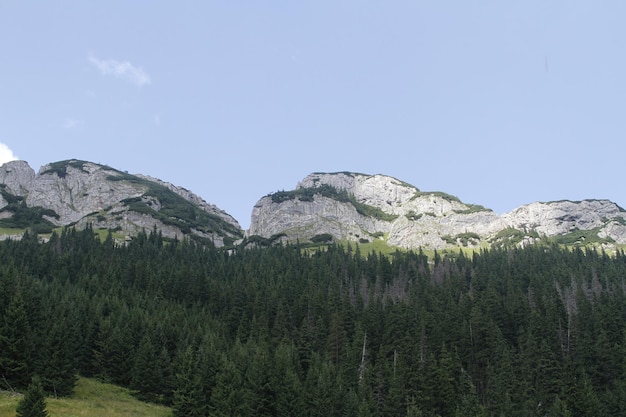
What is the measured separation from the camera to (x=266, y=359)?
3088 inches

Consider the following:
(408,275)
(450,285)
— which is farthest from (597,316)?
(408,275)

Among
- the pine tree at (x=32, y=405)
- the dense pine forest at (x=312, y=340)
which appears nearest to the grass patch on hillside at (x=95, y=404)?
the dense pine forest at (x=312, y=340)

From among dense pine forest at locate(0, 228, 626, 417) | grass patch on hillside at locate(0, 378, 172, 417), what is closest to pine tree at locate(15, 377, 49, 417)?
grass patch on hillside at locate(0, 378, 172, 417)

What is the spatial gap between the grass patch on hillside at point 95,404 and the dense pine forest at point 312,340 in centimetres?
274

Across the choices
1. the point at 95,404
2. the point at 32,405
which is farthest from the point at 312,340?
the point at 32,405

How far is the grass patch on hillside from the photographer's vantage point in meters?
52.7

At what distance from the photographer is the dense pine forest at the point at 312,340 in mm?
71250

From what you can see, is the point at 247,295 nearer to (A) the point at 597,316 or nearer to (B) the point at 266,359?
(B) the point at 266,359

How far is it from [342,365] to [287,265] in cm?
8451

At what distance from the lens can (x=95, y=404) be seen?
61688 millimetres

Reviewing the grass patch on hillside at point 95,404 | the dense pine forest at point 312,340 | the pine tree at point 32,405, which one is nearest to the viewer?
the pine tree at point 32,405

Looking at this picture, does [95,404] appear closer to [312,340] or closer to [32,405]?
[32,405]

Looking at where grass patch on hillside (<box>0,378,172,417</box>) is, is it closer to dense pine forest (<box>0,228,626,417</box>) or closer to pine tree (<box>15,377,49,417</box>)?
dense pine forest (<box>0,228,626,417</box>)

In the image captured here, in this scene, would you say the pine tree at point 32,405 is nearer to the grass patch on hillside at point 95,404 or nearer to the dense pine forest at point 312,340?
the grass patch on hillside at point 95,404
